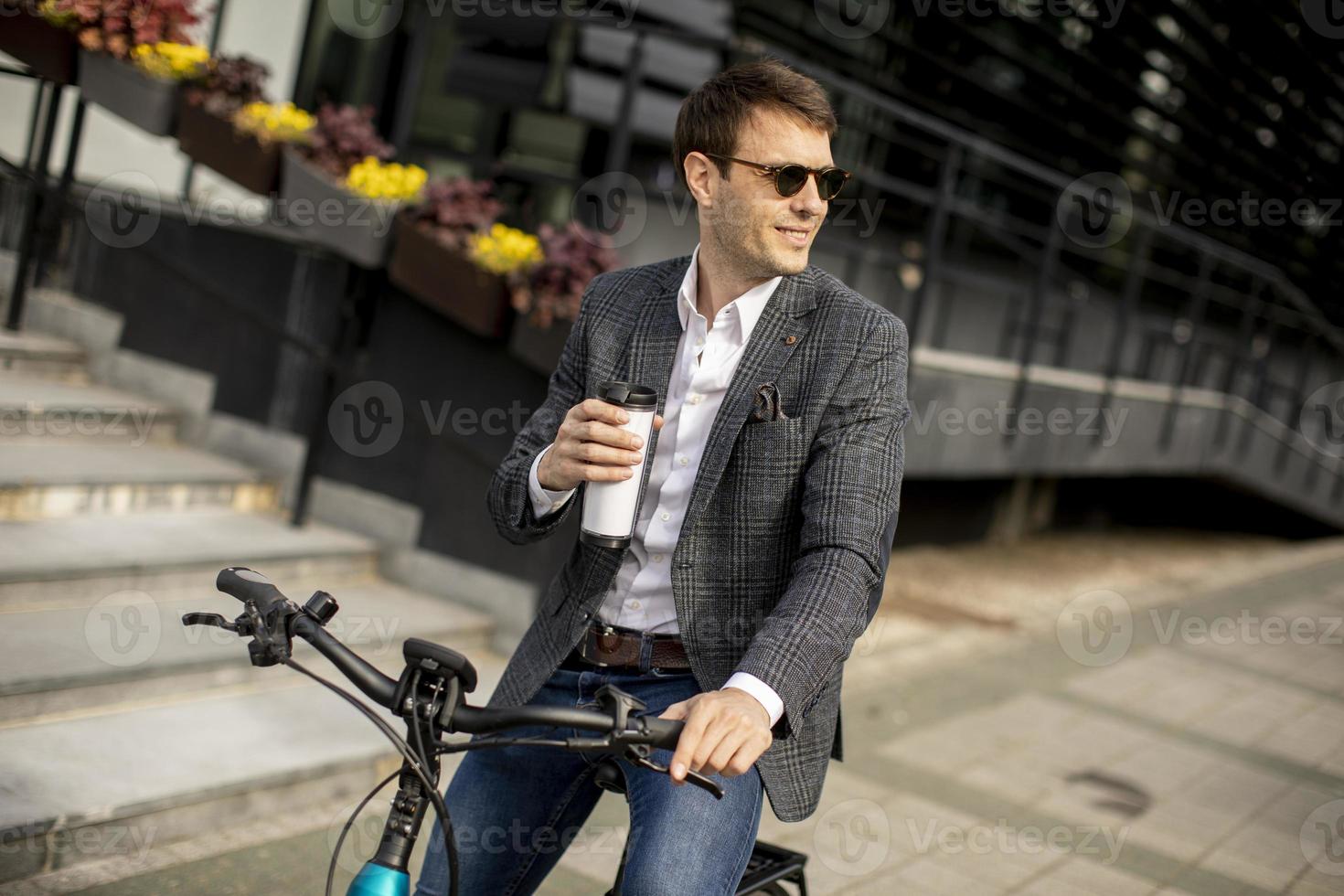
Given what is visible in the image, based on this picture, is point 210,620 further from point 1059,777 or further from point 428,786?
point 1059,777

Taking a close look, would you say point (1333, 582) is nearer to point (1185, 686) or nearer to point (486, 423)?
point (1185, 686)

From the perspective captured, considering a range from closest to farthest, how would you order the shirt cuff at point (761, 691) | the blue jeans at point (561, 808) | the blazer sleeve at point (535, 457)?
1. the shirt cuff at point (761, 691)
2. the blue jeans at point (561, 808)
3. the blazer sleeve at point (535, 457)

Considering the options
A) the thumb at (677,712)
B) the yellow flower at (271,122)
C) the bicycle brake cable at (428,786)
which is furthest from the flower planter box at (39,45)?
the thumb at (677,712)

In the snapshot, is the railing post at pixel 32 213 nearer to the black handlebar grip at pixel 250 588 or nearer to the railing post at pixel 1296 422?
the black handlebar grip at pixel 250 588

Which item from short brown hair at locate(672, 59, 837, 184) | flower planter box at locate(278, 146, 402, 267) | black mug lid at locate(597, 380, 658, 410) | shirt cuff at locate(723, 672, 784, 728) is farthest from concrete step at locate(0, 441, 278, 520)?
shirt cuff at locate(723, 672, 784, 728)

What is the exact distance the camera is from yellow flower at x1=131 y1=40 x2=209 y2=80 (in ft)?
19.6

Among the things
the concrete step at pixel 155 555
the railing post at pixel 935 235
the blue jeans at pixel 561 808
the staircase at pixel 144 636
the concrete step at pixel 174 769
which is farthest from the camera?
the railing post at pixel 935 235

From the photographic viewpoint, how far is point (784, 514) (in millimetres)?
2180

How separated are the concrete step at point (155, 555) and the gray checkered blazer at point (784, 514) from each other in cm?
276

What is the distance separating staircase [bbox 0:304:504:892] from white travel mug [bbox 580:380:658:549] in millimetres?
2215

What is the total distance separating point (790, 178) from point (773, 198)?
0.15ft

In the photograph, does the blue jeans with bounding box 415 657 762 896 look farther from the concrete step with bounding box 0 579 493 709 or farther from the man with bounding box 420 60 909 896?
the concrete step with bounding box 0 579 493 709

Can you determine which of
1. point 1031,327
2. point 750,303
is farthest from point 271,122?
point 1031,327

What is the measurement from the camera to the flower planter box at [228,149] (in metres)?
5.95
